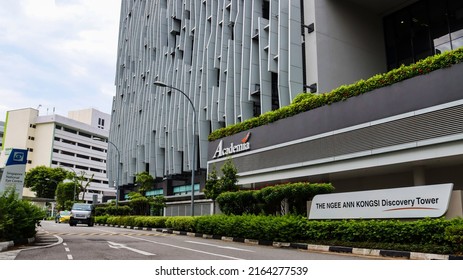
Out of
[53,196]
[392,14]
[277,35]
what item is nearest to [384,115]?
[277,35]

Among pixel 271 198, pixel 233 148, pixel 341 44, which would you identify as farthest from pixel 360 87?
pixel 233 148

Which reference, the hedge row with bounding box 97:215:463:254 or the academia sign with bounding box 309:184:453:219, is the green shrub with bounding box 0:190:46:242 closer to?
the hedge row with bounding box 97:215:463:254

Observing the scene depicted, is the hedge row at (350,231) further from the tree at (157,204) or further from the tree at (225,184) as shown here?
the tree at (157,204)

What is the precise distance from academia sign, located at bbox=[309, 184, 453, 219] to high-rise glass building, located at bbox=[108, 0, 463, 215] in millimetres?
10229

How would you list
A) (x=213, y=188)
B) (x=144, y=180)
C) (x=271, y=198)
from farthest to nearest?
(x=144, y=180)
(x=213, y=188)
(x=271, y=198)

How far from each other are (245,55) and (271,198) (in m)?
15.2

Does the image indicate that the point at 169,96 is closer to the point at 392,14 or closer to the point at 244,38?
the point at 244,38

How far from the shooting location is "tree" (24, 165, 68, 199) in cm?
8075

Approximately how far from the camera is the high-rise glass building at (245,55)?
25.1m

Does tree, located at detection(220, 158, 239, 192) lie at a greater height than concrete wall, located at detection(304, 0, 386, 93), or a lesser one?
lesser

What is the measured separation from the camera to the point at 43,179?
8094 centimetres

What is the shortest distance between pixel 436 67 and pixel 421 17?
492 inches

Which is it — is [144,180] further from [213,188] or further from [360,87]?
[360,87]

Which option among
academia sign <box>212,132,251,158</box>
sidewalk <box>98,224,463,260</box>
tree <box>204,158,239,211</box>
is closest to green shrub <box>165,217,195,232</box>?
tree <box>204,158,239,211</box>
